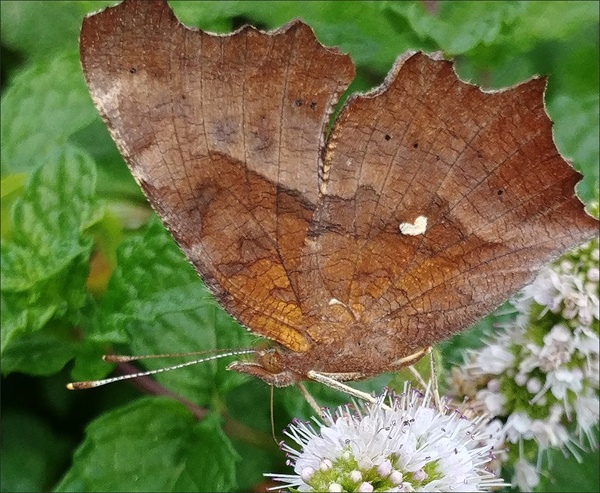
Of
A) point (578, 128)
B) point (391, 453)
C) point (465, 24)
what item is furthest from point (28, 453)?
point (578, 128)

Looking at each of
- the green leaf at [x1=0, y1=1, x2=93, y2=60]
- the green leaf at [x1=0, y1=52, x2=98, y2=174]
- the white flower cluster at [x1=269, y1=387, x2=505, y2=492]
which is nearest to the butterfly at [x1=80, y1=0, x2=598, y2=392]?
the white flower cluster at [x1=269, y1=387, x2=505, y2=492]

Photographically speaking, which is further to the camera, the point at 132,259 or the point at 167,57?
the point at 132,259

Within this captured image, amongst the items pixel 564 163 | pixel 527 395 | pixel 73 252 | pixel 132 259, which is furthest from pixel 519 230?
pixel 73 252

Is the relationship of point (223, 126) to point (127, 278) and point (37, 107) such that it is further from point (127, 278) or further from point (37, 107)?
point (37, 107)

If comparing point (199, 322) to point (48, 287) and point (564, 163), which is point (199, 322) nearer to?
point (48, 287)

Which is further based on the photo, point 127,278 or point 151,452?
point 151,452

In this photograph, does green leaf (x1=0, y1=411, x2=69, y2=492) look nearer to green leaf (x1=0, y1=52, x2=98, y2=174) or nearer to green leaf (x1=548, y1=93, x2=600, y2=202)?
green leaf (x1=0, y1=52, x2=98, y2=174)
